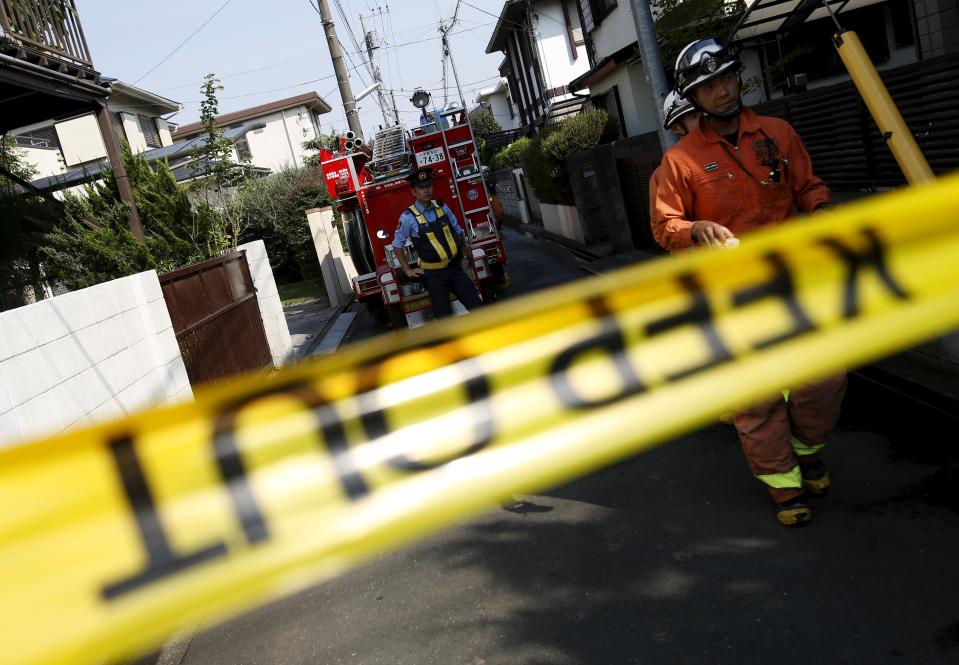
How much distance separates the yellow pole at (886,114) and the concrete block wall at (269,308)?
362 inches

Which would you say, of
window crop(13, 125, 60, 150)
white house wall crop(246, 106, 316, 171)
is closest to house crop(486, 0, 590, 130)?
white house wall crop(246, 106, 316, 171)

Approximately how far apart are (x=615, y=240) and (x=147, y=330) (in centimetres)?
1011

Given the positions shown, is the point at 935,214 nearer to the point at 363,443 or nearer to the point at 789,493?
the point at 363,443

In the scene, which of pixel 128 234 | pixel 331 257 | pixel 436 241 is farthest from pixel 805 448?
pixel 331 257

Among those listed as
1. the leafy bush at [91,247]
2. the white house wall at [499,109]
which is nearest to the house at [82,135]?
the leafy bush at [91,247]

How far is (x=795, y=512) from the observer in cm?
405

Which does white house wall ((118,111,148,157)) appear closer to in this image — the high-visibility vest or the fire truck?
the fire truck

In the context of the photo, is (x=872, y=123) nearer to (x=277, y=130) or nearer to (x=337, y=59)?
(x=337, y=59)

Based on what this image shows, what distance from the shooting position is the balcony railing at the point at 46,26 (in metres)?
10.7

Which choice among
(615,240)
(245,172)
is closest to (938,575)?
(615,240)

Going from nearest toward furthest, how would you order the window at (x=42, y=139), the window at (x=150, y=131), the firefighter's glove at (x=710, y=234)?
the firefighter's glove at (x=710, y=234) → the window at (x=42, y=139) → the window at (x=150, y=131)

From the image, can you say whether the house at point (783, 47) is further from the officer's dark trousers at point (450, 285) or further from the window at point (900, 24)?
the officer's dark trousers at point (450, 285)

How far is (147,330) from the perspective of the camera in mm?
7500

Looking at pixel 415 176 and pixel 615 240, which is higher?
pixel 415 176
